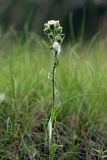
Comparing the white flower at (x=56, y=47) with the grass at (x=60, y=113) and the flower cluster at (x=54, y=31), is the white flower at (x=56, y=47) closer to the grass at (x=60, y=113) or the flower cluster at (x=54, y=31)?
the flower cluster at (x=54, y=31)

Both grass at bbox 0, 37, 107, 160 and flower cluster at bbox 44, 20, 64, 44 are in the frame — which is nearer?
flower cluster at bbox 44, 20, 64, 44

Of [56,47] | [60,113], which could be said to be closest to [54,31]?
[56,47]

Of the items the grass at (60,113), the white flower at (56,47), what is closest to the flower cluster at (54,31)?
the white flower at (56,47)

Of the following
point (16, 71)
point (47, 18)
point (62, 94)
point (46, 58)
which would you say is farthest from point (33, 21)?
point (62, 94)

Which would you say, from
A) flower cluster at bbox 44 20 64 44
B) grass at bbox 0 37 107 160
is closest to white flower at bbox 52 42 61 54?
flower cluster at bbox 44 20 64 44

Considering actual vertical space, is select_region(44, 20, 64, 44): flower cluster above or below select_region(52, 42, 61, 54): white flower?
above

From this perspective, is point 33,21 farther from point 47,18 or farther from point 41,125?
point 41,125

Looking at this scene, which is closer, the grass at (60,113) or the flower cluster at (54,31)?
the flower cluster at (54,31)

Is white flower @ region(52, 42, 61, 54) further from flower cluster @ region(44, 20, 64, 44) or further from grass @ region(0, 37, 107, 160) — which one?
grass @ region(0, 37, 107, 160)
